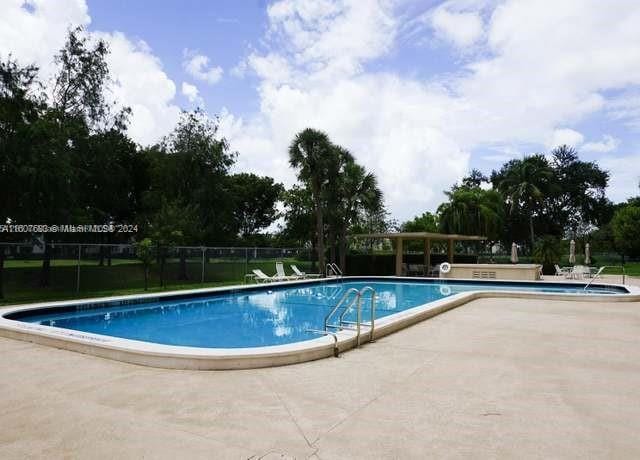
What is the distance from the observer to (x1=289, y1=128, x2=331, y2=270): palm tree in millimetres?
22734

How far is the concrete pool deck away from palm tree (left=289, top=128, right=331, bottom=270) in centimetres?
1699

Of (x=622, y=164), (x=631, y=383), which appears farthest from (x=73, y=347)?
(x=622, y=164)

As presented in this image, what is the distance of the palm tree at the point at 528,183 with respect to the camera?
39.4 m

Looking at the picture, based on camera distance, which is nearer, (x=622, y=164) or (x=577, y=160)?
(x=622, y=164)

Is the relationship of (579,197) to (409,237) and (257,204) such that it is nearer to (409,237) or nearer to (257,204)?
(409,237)

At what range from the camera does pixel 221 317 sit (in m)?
11.0

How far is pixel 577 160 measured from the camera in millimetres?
48062

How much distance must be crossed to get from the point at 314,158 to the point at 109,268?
11472 millimetres

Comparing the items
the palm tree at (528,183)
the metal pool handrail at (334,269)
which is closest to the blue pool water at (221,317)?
the metal pool handrail at (334,269)

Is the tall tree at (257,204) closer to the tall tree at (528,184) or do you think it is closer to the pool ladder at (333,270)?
the tall tree at (528,184)

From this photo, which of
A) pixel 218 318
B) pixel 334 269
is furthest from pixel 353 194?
pixel 218 318

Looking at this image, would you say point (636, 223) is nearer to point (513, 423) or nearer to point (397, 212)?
point (397, 212)

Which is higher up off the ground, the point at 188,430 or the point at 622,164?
the point at 622,164

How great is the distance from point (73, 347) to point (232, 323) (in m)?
4.37
